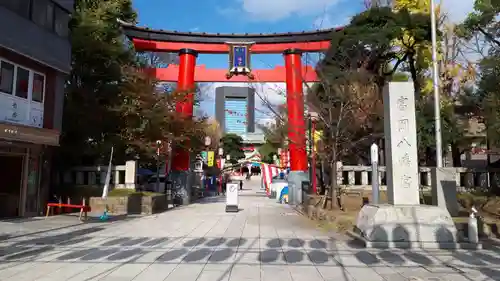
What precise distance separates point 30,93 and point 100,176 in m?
5.70

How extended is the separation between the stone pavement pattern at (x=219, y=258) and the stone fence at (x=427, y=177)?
6.17 meters

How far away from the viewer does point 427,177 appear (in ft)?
55.9

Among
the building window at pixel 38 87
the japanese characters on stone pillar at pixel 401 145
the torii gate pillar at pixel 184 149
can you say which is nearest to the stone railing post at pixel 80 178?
the building window at pixel 38 87

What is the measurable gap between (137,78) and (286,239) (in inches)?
506

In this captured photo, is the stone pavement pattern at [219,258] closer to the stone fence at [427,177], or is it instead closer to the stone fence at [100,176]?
the stone fence at [427,177]

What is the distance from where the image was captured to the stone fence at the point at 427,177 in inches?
620

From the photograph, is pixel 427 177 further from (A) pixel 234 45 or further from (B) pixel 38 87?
(B) pixel 38 87

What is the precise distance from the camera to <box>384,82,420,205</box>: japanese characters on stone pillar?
1010 centimetres

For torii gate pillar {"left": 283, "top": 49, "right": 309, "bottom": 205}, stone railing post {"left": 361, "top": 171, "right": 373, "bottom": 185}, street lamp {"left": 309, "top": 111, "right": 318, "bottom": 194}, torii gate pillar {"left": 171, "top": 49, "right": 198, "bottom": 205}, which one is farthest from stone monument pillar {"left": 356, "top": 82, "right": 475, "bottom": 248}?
torii gate pillar {"left": 171, "top": 49, "right": 198, "bottom": 205}

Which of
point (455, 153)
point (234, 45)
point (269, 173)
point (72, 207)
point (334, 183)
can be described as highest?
point (234, 45)

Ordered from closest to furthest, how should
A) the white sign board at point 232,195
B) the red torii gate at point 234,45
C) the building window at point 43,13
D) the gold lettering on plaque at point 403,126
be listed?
the gold lettering on plaque at point 403,126, the building window at point 43,13, the white sign board at point 232,195, the red torii gate at point 234,45

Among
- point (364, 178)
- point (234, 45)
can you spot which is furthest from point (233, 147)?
point (364, 178)

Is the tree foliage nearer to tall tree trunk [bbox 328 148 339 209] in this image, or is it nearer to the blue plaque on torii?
the blue plaque on torii

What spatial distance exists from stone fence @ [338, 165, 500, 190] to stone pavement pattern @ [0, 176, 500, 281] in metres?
6.17
